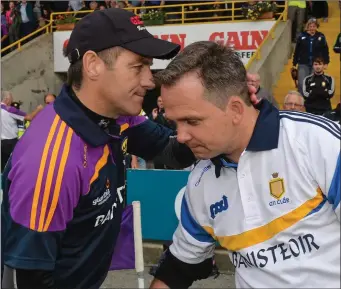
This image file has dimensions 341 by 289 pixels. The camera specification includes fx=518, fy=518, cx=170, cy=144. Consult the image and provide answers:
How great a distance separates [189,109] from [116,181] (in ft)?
2.45

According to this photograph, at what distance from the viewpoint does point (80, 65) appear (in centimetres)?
226

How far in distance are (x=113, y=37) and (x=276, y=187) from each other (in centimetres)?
93

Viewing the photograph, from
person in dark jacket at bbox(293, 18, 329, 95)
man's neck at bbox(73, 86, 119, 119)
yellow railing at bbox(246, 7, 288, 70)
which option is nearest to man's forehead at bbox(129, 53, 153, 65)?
man's neck at bbox(73, 86, 119, 119)

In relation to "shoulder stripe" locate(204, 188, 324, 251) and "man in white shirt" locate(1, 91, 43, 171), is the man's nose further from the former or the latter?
"man in white shirt" locate(1, 91, 43, 171)

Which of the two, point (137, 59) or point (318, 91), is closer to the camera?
point (137, 59)

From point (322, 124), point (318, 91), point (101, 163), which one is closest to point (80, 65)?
point (101, 163)

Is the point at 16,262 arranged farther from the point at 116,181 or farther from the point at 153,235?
the point at 153,235

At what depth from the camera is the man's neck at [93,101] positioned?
2.27 metres

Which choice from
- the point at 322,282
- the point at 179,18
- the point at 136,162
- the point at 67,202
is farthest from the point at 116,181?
the point at 179,18

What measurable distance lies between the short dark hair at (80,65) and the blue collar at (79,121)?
8 centimetres

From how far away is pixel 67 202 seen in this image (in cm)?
210

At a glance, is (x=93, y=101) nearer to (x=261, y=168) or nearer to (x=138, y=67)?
(x=138, y=67)

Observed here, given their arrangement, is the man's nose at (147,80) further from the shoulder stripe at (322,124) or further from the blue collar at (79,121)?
the shoulder stripe at (322,124)

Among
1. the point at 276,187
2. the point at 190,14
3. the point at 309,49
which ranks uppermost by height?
the point at 190,14
